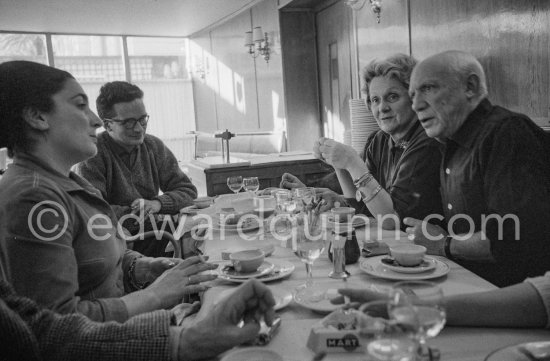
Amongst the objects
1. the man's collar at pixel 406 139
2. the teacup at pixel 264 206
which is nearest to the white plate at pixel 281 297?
the teacup at pixel 264 206

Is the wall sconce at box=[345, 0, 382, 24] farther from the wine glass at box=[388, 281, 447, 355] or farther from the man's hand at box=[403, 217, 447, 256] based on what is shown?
the wine glass at box=[388, 281, 447, 355]

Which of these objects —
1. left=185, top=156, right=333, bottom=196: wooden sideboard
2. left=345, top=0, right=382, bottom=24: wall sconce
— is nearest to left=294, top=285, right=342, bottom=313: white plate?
left=185, top=156, right=333, bottom=196: wooden sideboard

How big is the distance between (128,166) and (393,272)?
2.01 meters

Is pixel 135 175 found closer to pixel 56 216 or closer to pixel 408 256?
pixel 56 216

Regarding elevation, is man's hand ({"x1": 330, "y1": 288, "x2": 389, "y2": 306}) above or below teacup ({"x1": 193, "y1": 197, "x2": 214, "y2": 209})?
above

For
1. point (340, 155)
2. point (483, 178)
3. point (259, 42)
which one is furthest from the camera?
point (259, 42)

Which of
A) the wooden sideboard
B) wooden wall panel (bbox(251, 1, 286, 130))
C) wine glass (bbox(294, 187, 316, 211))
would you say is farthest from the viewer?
wooden wall panel (bbox(251, 1, 286, 130))

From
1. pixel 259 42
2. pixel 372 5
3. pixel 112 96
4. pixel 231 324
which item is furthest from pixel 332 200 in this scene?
pixel 259 42

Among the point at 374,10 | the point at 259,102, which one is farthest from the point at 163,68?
the point at 374,10

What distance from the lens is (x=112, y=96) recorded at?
2.72m

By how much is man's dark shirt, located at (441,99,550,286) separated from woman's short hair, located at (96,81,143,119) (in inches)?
73.9

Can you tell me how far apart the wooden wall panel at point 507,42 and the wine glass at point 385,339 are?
2353 millimetres

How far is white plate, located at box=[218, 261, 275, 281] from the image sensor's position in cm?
140

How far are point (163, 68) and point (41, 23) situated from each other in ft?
9.52
